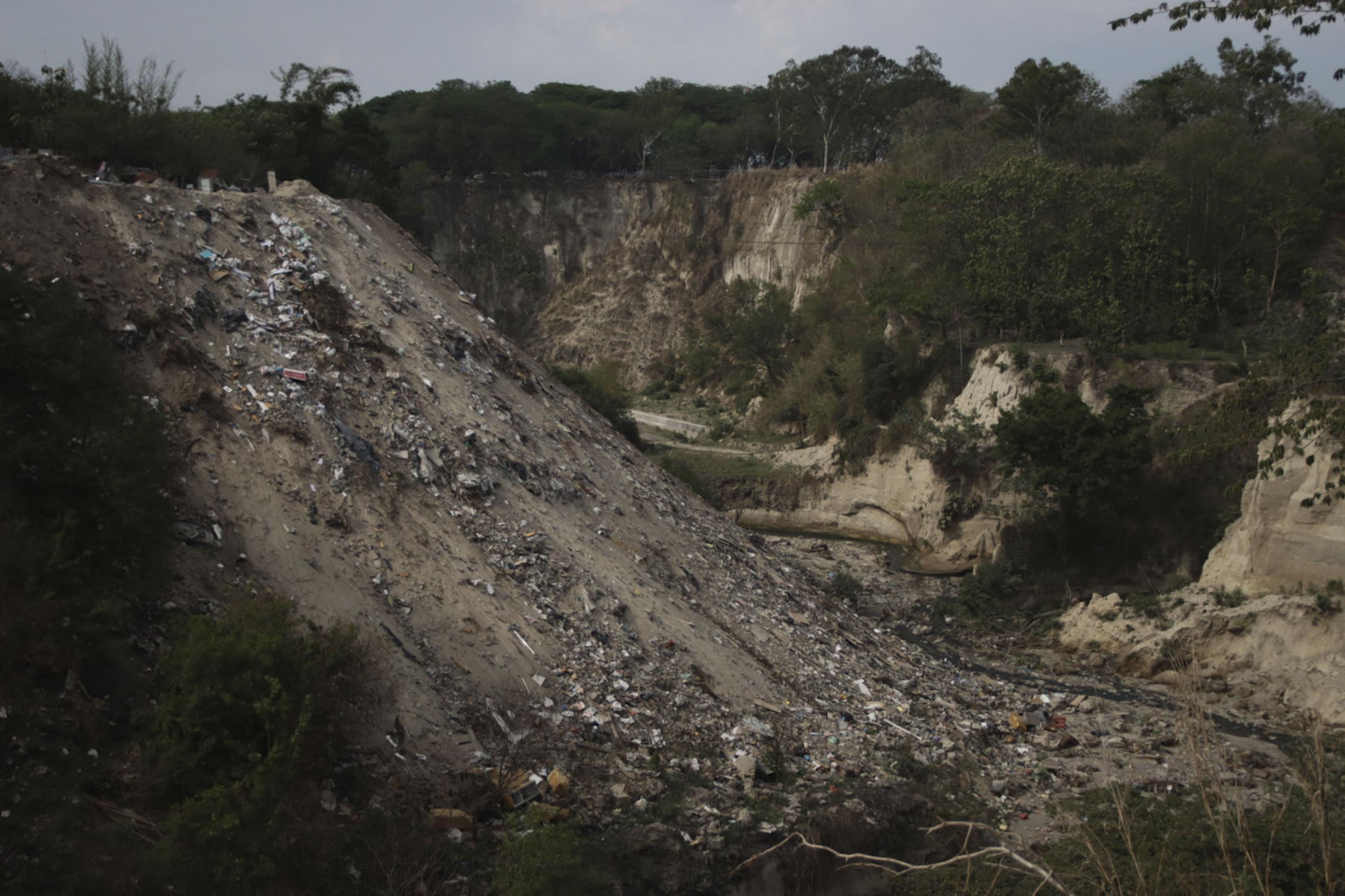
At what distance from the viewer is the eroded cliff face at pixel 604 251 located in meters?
49.8

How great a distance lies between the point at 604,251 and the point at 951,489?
29.7m

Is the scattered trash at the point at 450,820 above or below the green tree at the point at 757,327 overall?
below

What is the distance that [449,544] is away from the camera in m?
13.9

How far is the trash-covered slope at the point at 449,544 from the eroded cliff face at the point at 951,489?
8.58 m

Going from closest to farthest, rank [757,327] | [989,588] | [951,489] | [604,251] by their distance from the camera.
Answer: [989,588], [951,489], [757,327], [604,251]

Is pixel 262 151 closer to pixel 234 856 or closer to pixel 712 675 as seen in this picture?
pixel 712 675

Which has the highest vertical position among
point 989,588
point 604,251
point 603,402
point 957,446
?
point 604,251

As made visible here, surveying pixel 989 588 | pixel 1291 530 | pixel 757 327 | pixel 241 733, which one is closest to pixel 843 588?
pixel 989 588

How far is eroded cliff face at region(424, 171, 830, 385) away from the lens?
49812 millimetres

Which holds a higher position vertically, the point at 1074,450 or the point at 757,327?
the point at 757,327

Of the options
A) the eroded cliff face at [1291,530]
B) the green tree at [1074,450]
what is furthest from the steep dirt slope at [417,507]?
the green tree at [1074,450]

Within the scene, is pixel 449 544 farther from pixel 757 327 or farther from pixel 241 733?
pixel 757 327

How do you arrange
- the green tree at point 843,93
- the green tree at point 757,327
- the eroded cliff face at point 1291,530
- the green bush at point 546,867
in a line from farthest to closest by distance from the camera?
the green tree at point 843,93 < the green tree at point 757,327 < the eroded cliff face at point 1291,530 < the green bush at point 546,867

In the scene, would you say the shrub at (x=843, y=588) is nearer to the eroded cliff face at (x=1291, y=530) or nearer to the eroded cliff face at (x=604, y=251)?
the eroded cliff face at (x=1291, y=530)
